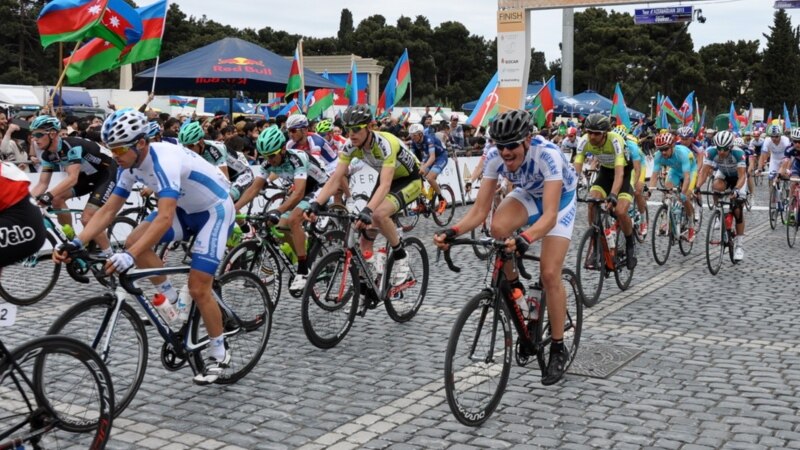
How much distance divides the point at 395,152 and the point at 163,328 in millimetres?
3263

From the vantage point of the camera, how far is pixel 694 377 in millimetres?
6480

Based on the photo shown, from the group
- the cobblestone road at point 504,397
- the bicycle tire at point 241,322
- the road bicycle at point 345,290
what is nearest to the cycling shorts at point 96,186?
the cobblestone road at point 504,397

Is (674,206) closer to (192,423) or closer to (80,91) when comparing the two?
(192,423)

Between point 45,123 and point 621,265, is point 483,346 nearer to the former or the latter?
point 621,265

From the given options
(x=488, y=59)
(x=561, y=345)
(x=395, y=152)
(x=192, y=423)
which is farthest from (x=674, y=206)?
(x=488, y=59)

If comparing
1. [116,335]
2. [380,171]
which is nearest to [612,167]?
[380,171]

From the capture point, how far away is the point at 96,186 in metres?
9.88

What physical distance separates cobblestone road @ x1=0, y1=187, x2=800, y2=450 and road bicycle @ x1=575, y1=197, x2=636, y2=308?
1.05ft

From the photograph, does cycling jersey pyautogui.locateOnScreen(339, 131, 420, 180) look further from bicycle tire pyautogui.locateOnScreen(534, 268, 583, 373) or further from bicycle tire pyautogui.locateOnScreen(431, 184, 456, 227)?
bicycle tire pyautogui.locateOnScreen(431, 184, 456, 227)

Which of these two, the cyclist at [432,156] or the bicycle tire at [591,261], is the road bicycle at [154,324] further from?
the cyclist at [432,156]

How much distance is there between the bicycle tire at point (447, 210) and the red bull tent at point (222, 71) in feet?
13.4

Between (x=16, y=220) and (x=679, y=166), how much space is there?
10417 millimetres

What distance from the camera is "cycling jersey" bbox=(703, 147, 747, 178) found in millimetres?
12359

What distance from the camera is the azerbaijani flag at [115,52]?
1318cm
